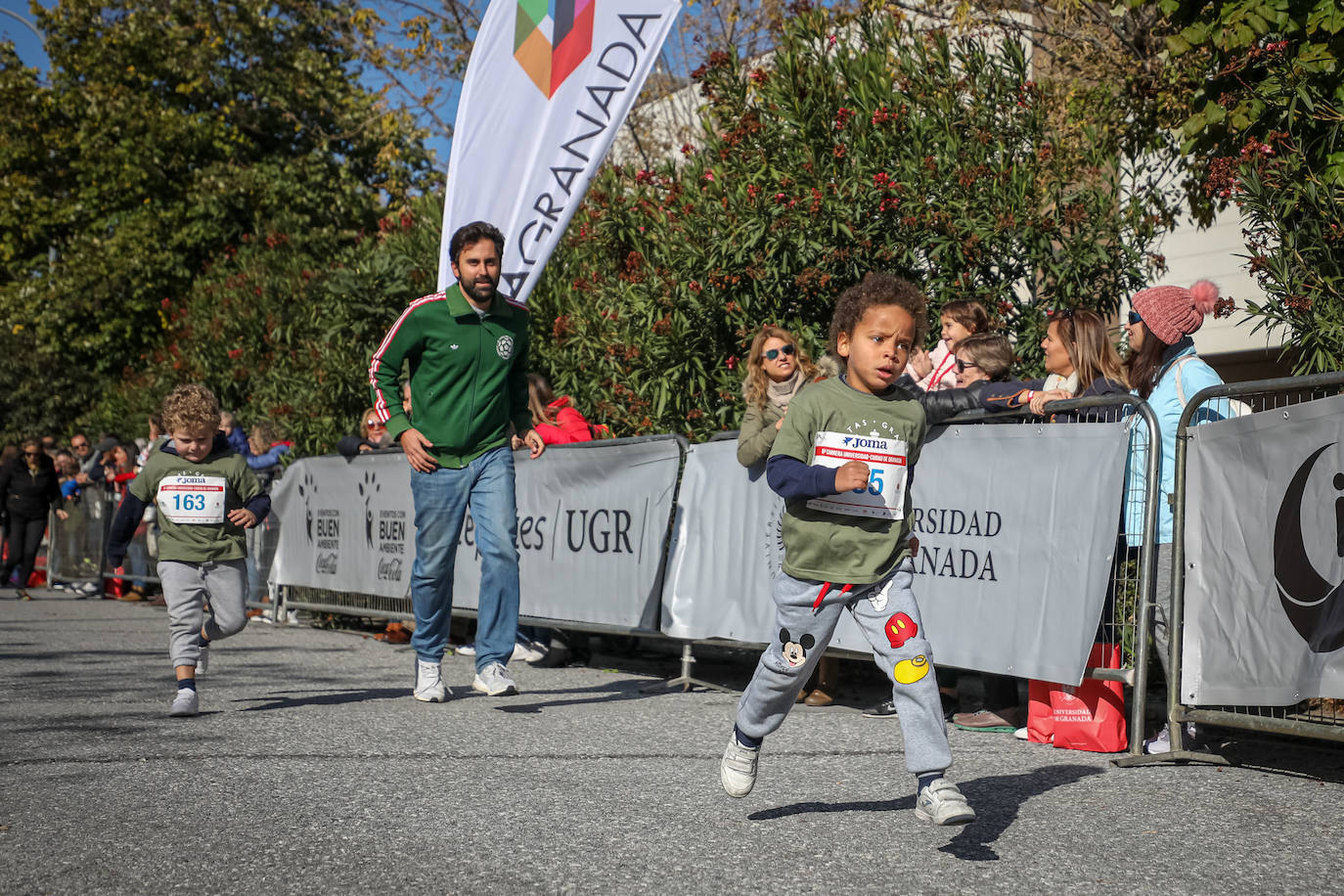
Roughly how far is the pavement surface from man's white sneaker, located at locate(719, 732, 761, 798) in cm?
11

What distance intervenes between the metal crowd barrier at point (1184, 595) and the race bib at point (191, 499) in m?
4.38

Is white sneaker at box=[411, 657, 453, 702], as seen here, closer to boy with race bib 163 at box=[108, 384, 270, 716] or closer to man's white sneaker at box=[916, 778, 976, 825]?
boy with race bib 163 at box=[108, 384, 270, 716]

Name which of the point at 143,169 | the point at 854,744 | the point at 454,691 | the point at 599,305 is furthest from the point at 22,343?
the point at 854,744

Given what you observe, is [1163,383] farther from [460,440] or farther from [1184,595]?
[460,440]

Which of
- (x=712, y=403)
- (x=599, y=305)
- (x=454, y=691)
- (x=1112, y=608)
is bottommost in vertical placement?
(x=454, y=691)

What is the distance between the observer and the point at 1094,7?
517 inches

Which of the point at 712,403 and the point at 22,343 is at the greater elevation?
the point at 22,343

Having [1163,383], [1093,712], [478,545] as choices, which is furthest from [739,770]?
[478,545]

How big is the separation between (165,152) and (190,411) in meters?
21.5

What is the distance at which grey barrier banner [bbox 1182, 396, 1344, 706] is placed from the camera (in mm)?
5102

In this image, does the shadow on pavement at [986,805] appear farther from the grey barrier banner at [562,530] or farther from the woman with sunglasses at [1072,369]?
the grey barrier banner at [562,530]

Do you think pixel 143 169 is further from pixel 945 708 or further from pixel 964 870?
pixel 964 870

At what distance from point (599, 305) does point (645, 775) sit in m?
5.98

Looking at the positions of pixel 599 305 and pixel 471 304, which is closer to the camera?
pixel 471 304
